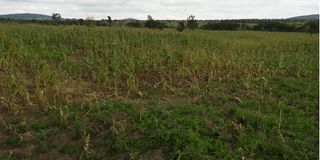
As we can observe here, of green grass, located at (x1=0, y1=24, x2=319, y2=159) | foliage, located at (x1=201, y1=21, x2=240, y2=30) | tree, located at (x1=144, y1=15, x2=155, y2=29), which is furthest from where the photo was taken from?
foliage, located at (x1=201, y1=21, x2=240, y2=30)

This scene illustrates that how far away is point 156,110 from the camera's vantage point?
5.67 metres

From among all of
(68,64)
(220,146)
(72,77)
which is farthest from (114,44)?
(220,146)

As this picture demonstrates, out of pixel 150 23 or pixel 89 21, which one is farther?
pixel 150 23

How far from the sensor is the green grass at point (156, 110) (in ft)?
15.4

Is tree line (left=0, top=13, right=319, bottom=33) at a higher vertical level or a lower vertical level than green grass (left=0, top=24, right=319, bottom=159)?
higher

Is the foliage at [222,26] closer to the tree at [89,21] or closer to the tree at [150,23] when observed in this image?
the tree at [150,23]

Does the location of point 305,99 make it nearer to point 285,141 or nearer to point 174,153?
point 285,141

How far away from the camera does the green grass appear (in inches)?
184

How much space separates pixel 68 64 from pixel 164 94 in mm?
3037

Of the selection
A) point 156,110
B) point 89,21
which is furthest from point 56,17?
point 156,110

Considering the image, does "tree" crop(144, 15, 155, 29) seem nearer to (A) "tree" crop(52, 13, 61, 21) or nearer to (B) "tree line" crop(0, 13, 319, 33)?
(B) "tree line" crop(0, 13, 319, 33)

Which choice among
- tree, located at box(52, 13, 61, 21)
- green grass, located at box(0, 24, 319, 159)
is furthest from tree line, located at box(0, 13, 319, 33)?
green grass, located at box(0, 24, 319, 159)

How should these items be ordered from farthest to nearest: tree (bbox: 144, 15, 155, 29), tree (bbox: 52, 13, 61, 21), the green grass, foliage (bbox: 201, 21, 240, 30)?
foliage (bbox: 201, 21, 240, 30), tree (bbox: 144, 15, 155, 29), tree (bbox: 52, 13, 61, 21), the green grass

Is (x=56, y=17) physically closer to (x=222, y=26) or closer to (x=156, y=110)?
(x=156, y=110)
